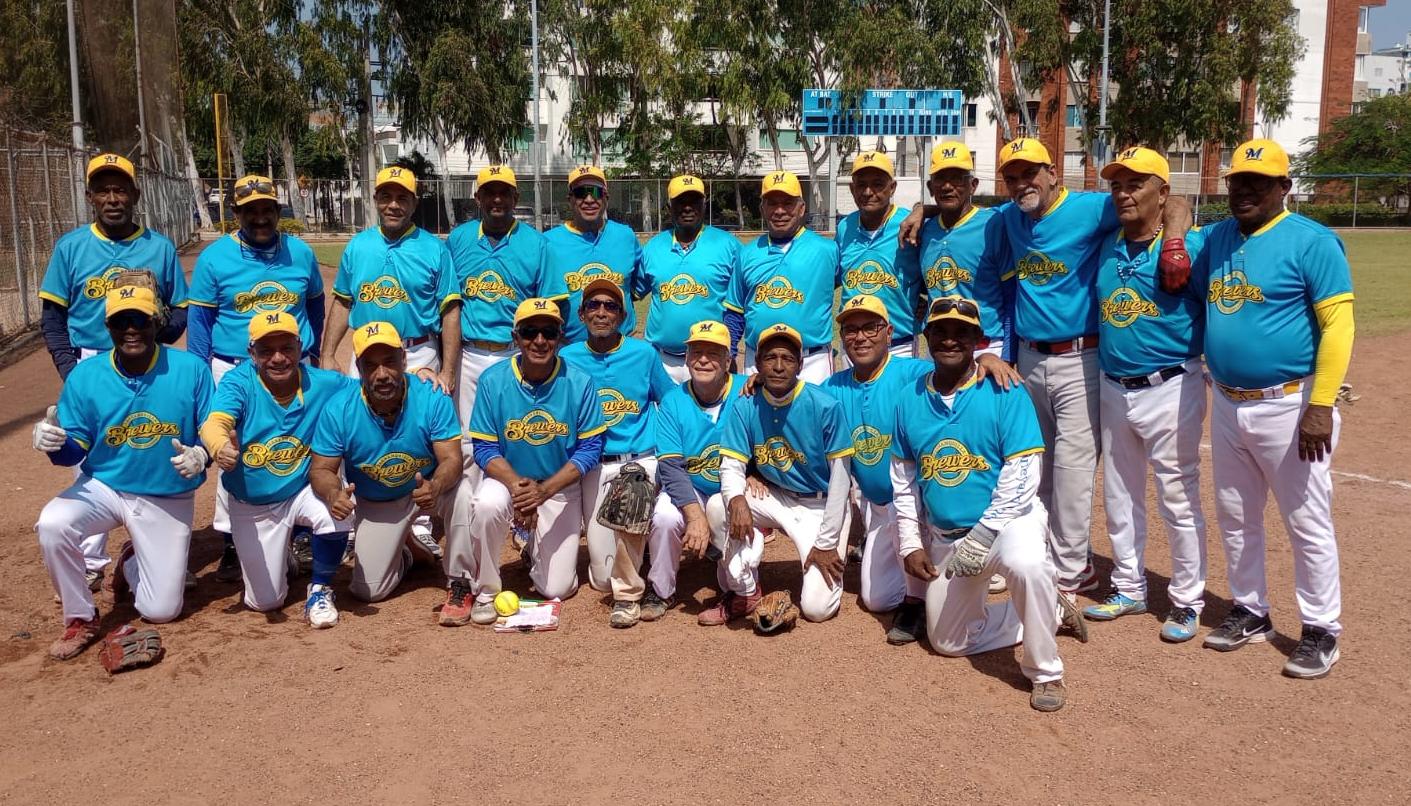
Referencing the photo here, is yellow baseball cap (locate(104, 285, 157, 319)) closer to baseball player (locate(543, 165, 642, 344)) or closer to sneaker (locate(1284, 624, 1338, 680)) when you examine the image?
baseball player (locate(543, 165, 642, 344))

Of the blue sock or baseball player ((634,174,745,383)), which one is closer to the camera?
the blue sock

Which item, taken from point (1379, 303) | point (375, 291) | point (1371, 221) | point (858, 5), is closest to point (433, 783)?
point (375, 291)

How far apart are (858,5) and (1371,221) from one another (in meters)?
25.5

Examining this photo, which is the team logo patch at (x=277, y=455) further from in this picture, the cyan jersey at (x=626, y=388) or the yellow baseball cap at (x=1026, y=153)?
the yellow baseball cap at (x=1026, y=153)

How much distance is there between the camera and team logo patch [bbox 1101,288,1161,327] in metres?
5.59

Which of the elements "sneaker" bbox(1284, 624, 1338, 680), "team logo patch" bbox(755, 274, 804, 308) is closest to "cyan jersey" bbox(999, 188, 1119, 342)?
"team logo patch" bbox(755, 274, 804, 308)

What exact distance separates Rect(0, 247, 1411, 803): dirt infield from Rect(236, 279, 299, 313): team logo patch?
68.6 inches

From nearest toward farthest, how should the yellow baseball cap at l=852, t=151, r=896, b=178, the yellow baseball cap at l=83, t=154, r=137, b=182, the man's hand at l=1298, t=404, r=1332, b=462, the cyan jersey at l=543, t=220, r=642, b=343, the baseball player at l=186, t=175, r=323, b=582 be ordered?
the man's hand at l=1298, t=404, r=1332, b=462 → the yellow baseball cap at l=83, t=154, r=137, b=182 → the baseball player at l=186, t=175, r=323, b=582 → the yellow baseball cap at l=852, t=151, r=896, b=178 → the cyan jersey at l=543, t=220, r=642, b=343

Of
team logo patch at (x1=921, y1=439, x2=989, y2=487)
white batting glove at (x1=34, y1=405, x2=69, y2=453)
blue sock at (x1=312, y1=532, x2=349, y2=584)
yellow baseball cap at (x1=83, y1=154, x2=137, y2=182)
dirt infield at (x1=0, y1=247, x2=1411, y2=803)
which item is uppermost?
yellow baseball cap at (x1=83, y1=154, x2=137, y2=182)

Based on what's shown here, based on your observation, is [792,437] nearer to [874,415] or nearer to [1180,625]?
[874,415]

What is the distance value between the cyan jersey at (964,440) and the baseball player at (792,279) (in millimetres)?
1710

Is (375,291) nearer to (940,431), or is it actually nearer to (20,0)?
(940,431)

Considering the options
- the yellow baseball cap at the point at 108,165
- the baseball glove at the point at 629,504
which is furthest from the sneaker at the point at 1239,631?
the yellow baseball cap at the point at 108,165

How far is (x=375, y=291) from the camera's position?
23.2 feet
